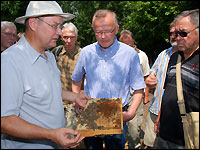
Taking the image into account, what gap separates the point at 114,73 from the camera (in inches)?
138

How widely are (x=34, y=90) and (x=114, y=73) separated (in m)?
1.61

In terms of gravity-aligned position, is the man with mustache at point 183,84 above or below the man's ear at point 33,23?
below

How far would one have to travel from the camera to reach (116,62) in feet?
11.6

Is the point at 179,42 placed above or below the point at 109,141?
above

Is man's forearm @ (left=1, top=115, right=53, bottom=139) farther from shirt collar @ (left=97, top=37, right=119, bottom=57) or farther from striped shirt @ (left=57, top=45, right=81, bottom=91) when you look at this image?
striped shirt @ (left=57, top=45, right=81, bottom=91)

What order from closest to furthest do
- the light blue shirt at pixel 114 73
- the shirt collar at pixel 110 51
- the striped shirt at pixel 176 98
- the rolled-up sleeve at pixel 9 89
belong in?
the rolled-up sleeve at pixel 9 89 → the striped shirt at pixel 176 98 → the light blue shirt at pixel 114 73 → the shirt collar at pixel 110 51

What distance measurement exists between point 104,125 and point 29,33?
1434 millimetres

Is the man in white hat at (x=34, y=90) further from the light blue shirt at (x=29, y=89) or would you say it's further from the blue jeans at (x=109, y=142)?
the blue jeans at (x=109, y=142)

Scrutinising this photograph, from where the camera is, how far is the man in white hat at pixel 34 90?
79.7 inches

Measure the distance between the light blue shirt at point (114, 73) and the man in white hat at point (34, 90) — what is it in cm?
101

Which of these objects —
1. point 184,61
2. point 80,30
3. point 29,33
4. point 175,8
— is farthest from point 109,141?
point 80,30

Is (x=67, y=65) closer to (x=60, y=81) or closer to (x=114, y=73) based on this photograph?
(x=114, y=73)

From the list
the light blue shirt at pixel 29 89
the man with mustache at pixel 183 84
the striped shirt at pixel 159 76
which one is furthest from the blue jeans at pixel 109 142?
the light blue shirt at pixel 29 89

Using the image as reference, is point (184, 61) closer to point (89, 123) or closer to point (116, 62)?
point (116, 62)
